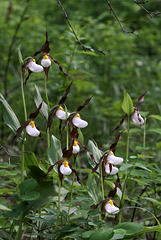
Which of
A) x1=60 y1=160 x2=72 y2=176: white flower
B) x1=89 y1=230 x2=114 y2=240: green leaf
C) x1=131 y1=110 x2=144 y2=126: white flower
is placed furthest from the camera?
x1=131 y1=110 x2=144 y2=126: white flower

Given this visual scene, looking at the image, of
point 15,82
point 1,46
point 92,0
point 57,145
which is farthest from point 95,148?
point 92,0

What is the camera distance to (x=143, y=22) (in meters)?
4.27

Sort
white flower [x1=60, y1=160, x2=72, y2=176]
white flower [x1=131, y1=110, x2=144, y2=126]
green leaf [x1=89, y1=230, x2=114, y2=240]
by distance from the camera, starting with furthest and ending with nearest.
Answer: white flower [x1=131, y1=110, x2=144, y2=126] → white flower [x1=60, y1=160, x2=72, y2=176] → green leaf [x1=89, y1=230, x2=114, y2=240]

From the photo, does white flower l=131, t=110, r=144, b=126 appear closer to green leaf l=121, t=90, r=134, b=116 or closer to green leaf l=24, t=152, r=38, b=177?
green leaf l=121, t=90, r=134, b=116

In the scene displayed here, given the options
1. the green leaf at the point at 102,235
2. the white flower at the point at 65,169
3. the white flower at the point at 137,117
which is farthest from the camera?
the white flower at the point at 137,117

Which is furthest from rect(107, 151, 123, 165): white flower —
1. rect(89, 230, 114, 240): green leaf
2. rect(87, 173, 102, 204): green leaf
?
rect(89, 230, 114, 240): green leaf

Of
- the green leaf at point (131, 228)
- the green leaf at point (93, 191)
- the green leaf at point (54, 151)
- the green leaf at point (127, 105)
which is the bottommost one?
the green leaf at point (93, 191)

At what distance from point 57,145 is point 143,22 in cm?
369

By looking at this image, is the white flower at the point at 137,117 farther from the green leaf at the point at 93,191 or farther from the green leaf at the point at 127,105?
the green leaf at the point at 93,191

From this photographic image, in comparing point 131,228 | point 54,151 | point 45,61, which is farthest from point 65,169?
point 45,61

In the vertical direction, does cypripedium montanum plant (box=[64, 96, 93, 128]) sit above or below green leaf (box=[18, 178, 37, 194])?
above

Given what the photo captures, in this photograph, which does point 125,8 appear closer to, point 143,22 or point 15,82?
point 143,22

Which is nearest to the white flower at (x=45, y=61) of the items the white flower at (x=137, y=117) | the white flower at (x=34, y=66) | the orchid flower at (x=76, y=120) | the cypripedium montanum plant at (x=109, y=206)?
the white flower at (x=34, y=66)

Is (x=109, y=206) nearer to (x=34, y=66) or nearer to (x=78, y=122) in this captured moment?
(x=78, y=122)
